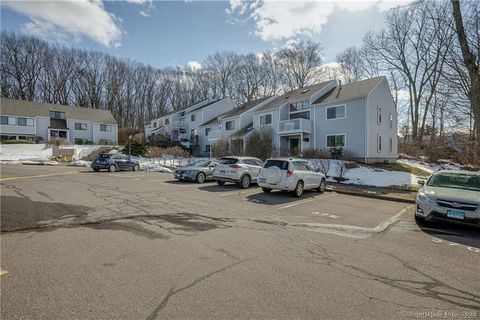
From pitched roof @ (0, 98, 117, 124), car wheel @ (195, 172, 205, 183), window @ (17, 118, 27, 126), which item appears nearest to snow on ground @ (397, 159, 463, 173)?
car wheel @ (195, 172, 205, 183)

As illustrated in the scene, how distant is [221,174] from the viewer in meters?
15.2

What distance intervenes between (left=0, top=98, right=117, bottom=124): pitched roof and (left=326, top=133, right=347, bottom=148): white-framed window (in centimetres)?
4168

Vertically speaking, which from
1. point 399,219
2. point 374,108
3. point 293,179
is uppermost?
point 374,108

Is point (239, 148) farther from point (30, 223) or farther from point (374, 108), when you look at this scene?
point (30, 223)

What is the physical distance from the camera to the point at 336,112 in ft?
96.3

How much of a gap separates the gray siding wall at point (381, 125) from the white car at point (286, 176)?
17050 mm

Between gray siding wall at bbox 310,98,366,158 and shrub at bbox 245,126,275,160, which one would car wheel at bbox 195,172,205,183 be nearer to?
shrub at bbox 245,126,275,160

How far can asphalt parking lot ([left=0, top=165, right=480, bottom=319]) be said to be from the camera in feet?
10.9

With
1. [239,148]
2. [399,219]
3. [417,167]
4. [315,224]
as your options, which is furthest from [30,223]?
[417,167]

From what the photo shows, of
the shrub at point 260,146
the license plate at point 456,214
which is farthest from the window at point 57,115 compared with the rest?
the license plate at point 456,214

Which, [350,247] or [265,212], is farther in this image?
[265,212]

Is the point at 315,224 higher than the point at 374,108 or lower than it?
lower

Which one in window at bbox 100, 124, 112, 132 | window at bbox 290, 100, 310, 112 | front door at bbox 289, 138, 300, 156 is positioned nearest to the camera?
front door at bbox 289, 138, 300, 156

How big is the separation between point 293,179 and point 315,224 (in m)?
4.66
